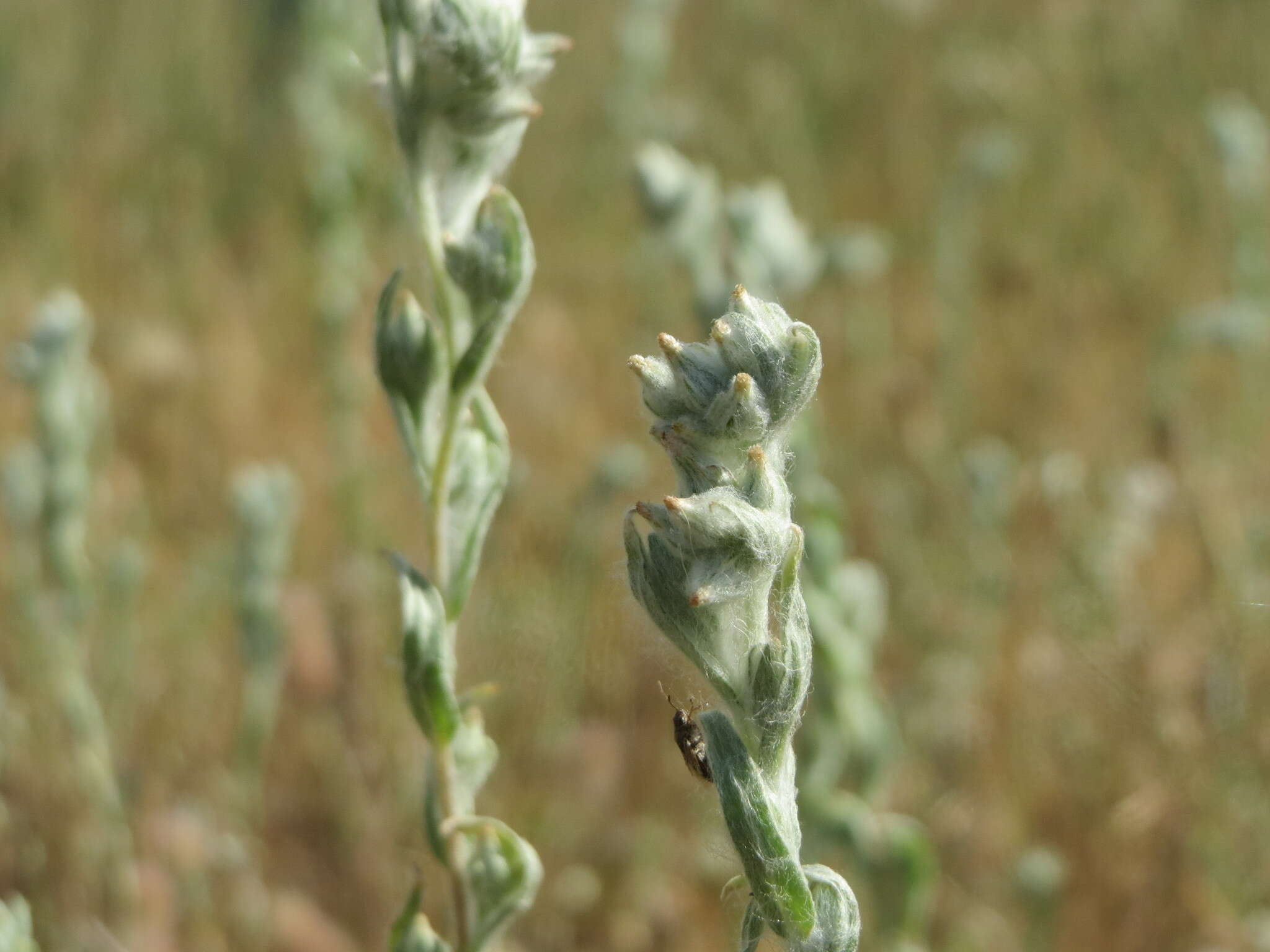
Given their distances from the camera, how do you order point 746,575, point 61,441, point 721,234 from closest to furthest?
Answer: point 746,575 < point 61,441 < point 721,234

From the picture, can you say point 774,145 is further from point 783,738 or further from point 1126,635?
point 783,738

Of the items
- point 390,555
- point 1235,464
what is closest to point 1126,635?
point 1235,464

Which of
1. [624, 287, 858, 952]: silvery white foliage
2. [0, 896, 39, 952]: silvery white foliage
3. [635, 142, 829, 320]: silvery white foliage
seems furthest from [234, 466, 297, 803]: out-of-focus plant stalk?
[624, 287, 858, 952]: silvery white foliage

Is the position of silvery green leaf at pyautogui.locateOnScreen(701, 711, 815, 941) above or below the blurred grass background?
above

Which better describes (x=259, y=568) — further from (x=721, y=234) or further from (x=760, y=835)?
(x=760, y=835)

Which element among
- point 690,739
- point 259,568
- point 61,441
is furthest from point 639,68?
point 690,739

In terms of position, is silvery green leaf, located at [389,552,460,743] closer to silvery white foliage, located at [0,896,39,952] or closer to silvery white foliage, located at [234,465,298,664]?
silvery white foliage, located at [0,896,39,952]
